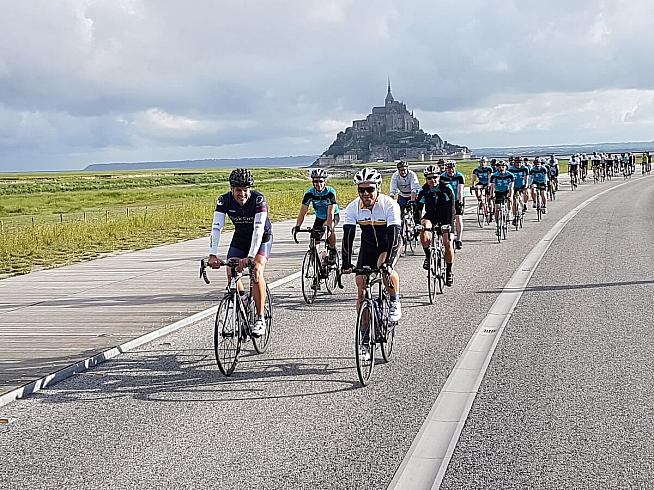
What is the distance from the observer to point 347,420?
21.1 feet

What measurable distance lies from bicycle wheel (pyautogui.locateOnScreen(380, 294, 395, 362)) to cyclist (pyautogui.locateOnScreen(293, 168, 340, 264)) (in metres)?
4.22

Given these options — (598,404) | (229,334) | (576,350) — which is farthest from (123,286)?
(598,404)

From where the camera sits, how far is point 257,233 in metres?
8.38

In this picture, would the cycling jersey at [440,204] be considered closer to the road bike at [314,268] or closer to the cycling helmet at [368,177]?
the road bike at [314,268]

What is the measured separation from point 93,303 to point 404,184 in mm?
7249

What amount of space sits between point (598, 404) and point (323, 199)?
22.6ft

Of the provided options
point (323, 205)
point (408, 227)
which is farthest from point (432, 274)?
point (408, 227)

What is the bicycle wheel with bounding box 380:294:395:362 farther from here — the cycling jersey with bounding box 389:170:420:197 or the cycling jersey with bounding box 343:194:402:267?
the cycling jersey with bounding box 389:170:420:197

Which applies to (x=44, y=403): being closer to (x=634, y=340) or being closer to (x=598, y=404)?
(x=598, y=404)

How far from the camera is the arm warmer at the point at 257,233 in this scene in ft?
27.3

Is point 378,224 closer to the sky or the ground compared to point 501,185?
closer to the sky

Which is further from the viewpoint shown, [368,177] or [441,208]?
[441,208]

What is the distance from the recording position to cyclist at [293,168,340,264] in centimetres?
1271

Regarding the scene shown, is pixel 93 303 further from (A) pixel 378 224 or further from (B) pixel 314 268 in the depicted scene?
(A) pixel 378 224
